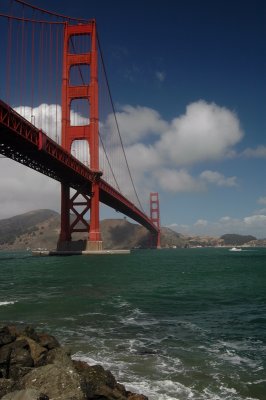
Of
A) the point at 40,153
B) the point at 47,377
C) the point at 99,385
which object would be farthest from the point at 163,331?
the point at 40,153

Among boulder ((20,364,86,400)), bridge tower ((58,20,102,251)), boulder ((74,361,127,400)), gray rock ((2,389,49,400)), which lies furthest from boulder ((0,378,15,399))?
bridge tower ((58,20,102,251))

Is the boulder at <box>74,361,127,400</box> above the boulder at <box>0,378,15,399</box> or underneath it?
underneath

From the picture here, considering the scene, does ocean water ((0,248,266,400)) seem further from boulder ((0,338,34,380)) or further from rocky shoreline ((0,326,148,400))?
boulder ((0,338,34,380))

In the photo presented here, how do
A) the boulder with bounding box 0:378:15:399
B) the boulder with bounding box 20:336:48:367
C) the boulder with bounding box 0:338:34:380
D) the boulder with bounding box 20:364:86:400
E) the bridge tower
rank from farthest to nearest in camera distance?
the bridge tower, the boulder with bounding box 20:336:48:367, the boulder with bounding box 0:338:34:380, the boulder with bounding box 0:378:15:399, the boulder with bounding box 20:364:86:400

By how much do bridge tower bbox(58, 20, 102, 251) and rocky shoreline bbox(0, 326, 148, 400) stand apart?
53550mm

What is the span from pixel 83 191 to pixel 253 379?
56257 millimetres

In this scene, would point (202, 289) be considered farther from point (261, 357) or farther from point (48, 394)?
point (48, 394)

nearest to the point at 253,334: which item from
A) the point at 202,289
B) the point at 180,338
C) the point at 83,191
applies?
the point at 180,338

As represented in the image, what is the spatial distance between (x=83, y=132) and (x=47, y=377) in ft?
196

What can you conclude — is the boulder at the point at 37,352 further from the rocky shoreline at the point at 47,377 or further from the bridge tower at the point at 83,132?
the bridge tower at the point at 83,132

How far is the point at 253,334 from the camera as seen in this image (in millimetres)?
11852

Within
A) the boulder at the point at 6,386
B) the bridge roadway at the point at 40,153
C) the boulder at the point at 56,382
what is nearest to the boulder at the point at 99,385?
the boulder at the point at 56,382

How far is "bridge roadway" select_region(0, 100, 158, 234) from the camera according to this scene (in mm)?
36500

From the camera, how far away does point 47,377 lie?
19.5 ft
